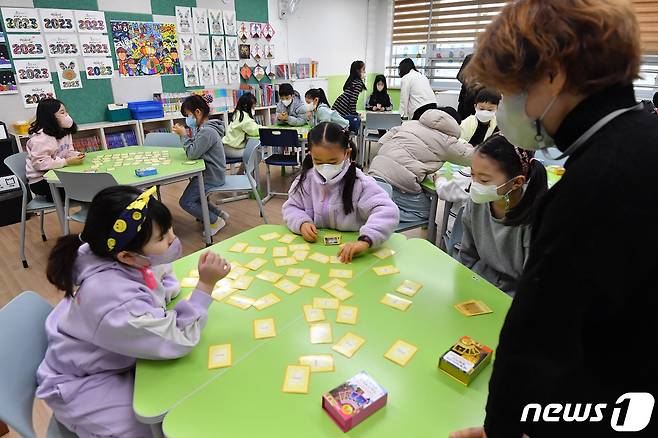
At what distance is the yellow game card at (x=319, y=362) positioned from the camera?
1.11 metres

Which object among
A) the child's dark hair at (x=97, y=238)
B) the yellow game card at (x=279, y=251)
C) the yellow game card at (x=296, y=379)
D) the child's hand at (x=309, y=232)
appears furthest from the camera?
the child's hand at (x=309, y=232)

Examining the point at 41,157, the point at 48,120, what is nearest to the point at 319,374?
the point at 41,157

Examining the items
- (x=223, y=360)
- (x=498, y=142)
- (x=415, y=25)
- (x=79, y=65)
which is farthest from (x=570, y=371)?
(x=415, y=25)

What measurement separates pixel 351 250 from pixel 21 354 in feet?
3.94

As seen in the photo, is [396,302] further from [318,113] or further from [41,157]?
[318,113]

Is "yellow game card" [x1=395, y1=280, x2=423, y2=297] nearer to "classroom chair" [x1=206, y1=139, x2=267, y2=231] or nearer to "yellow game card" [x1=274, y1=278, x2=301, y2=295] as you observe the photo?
"yellow game card" [x1=274, y1=278, x2=301, y2=295]

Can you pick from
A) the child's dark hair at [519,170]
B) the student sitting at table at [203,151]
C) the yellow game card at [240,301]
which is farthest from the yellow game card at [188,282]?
the student sitting at table at [203,151]

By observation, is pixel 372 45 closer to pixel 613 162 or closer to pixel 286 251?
pixel 286 251

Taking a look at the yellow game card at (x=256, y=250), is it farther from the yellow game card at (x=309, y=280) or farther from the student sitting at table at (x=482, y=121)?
the student sitting at table at (x=482, y=121)

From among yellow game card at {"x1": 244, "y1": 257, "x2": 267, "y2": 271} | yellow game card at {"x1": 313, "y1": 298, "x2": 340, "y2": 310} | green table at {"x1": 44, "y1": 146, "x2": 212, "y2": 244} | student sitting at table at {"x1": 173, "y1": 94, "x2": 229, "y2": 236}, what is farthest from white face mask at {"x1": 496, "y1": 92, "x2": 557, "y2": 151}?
student sitting at table at {"x1": 173, "y1": 94, "x2": 229, "y2": 236}

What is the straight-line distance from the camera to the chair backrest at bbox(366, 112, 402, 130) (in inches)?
229

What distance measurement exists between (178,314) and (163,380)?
0.22 meters

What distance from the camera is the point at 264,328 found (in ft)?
4.20

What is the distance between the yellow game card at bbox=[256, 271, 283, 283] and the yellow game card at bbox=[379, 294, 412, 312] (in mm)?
431
